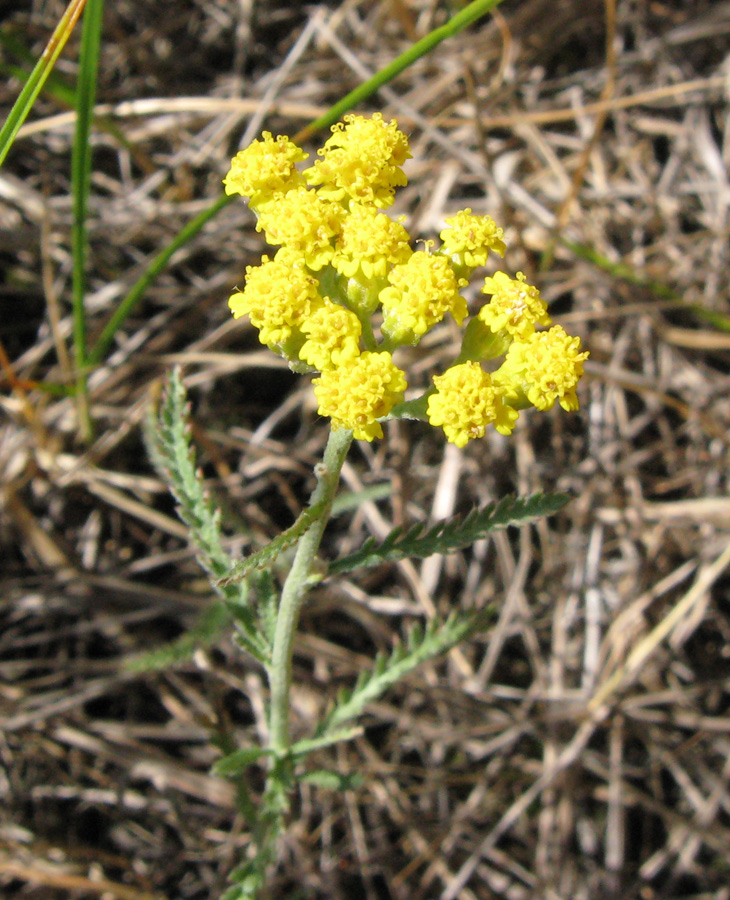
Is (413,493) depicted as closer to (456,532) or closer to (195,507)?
(195,507)

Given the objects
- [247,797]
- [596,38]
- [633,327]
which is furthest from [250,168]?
[596,38]

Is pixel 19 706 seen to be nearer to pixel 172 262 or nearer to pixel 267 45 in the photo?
pixel 172 262

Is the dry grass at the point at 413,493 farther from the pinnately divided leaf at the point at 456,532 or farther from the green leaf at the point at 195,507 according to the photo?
the pinnately divided leaf at the point at 456,532

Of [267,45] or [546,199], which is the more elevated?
[267,45]

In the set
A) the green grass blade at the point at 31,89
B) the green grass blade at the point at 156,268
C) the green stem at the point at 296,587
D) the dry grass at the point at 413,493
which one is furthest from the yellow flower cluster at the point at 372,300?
the dry grass at the point at 413,493

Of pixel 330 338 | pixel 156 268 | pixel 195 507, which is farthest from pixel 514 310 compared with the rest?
pixel 156 268
